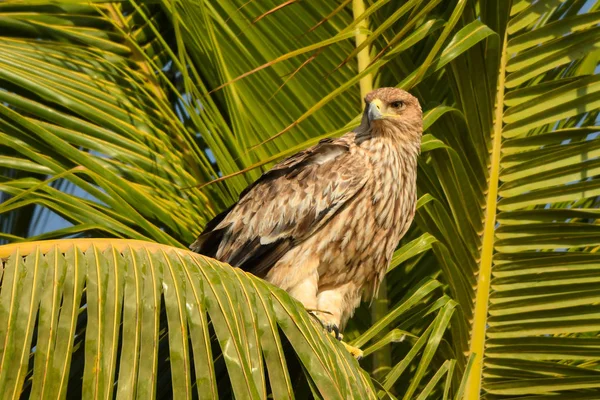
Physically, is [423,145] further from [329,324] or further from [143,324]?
[143,324]

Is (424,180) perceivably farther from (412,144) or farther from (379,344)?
(379,344)

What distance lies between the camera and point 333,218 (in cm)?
550

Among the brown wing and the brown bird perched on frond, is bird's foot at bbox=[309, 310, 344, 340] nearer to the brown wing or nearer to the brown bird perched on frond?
the brown bird perched on frond

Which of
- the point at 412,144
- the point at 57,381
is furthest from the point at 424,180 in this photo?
the point at 57,381

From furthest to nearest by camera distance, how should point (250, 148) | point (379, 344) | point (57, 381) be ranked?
point (250, 148), point (379, 344), point (57, 381)

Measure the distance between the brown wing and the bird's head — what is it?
0.20m

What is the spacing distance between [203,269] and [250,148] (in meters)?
1.93

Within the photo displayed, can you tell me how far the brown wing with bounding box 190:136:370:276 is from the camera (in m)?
5.52

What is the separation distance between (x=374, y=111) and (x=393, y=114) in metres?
0.15

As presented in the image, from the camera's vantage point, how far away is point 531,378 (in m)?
4.97

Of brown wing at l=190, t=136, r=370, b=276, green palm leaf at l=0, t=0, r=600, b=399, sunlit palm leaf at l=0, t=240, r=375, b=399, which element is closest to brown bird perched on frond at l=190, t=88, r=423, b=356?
brown wing at l=190, t=136, r=370, b=276

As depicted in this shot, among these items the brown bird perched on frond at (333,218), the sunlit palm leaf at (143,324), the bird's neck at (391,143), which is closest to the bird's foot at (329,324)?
the brown bird perched on frond at (333,218)

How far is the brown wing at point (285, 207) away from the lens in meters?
5.52

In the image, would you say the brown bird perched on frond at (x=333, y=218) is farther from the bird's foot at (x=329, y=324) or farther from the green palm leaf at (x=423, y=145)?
the green palm leaf at (x=423, y=145)
